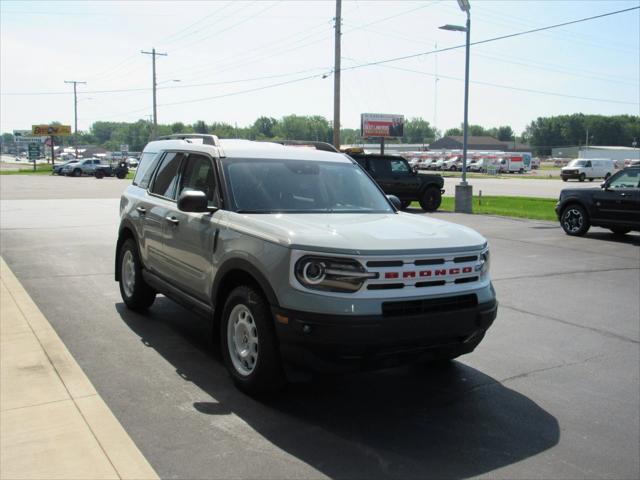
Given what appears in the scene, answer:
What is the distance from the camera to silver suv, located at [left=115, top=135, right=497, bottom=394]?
4031 millimetres

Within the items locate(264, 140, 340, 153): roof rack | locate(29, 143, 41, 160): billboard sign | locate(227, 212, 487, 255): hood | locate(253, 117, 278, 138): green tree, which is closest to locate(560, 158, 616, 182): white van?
locate(264, 140, 340, 153): roof rack

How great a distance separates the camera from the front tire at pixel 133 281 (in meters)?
6.89

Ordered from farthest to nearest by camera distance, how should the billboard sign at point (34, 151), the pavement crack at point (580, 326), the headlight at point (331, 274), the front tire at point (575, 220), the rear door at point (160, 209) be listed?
the billboard sign at point (34, 151), the front tire at point (575, 220), the pavement crack at point (580, 326), the rear door at point (160, 209), the headlight at point (331, 274)

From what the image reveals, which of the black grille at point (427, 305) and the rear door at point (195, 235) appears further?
the rear door at point (195, 235)

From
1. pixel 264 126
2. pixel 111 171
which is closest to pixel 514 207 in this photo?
pixel 111 171

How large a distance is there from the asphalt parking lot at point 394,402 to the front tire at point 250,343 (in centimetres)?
17

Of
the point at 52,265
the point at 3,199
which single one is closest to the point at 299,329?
the point at 52,265

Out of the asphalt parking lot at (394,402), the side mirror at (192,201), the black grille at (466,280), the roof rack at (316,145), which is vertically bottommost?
the asphalt parking lot at (394,402)

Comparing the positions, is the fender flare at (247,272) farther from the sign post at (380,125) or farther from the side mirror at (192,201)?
the sign post at (380,125)

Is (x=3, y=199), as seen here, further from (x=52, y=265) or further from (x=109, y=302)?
(x=109, y=302)

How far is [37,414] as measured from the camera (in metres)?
4.27

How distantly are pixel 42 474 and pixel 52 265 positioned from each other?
23.5 ft

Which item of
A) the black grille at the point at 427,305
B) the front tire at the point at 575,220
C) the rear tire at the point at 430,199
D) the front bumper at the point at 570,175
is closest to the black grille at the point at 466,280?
the black grille at the point at 427,305

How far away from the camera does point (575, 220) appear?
15.6 m
